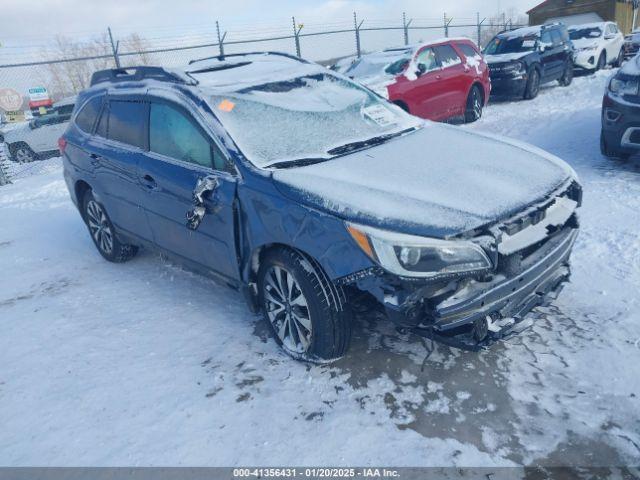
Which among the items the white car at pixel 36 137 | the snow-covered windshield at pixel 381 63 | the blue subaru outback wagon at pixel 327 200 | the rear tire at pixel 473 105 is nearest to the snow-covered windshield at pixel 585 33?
the rear tire at pixel 473 105

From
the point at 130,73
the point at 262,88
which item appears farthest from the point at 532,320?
the point at 130,73

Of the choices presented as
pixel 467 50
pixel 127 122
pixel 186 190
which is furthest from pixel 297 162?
pixel 467 50

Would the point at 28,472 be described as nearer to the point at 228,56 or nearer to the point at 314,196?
the point at 314,196

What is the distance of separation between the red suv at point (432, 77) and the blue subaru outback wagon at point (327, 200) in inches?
186

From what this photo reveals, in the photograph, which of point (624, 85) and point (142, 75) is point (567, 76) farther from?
point (142, 75)

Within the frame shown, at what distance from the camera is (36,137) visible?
13.1 meters

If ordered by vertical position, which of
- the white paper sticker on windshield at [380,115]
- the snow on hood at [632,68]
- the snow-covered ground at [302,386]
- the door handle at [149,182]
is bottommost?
the snow-covered ground at [302,386]

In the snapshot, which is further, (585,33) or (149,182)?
(585,33)

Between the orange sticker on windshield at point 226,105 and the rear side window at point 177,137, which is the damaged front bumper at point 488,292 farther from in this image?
the orange sticker on windshield at point 226,105

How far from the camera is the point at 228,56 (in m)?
4.50

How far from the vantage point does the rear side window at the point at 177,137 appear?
3.26 m

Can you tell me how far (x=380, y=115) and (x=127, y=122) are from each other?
6.93 ft

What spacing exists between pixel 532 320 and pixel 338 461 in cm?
135

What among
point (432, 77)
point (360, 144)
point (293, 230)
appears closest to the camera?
point (293, 230)
